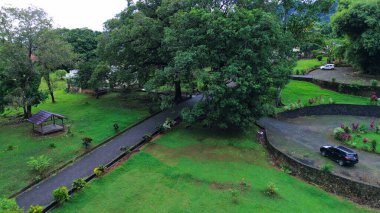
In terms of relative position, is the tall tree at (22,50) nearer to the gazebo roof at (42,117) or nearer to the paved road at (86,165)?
the gazebo roof at (42,117)

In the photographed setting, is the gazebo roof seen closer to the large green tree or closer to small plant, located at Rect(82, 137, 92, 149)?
small plant, located at Rect(82, 137, 92, 149)

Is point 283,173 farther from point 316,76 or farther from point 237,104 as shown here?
point 316,76

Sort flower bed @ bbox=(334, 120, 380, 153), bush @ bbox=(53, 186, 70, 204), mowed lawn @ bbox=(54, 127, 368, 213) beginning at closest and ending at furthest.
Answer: bush @ bbox=(53, 186, 70, 204) → mowed lawn @ bbox=(54, 127, 368, 213) → flower bed @ bbox=(334, 120, 380, 153)

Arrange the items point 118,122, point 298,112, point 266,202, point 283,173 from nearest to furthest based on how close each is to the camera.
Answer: point 266,202, point 283,173, point 118,122, point 298,112

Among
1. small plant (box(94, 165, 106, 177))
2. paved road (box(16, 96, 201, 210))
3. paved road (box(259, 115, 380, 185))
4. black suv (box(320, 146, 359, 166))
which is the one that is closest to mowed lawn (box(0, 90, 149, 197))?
paved road (box(16, 96, 201, 210))

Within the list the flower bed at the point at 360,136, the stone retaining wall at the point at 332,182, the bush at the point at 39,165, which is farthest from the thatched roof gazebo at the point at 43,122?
the flower bed at the point at 360,136

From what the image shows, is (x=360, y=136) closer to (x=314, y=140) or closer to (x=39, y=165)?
(x=314, y=140)

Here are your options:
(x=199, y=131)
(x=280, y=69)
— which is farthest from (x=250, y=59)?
(x=199, y=131)
